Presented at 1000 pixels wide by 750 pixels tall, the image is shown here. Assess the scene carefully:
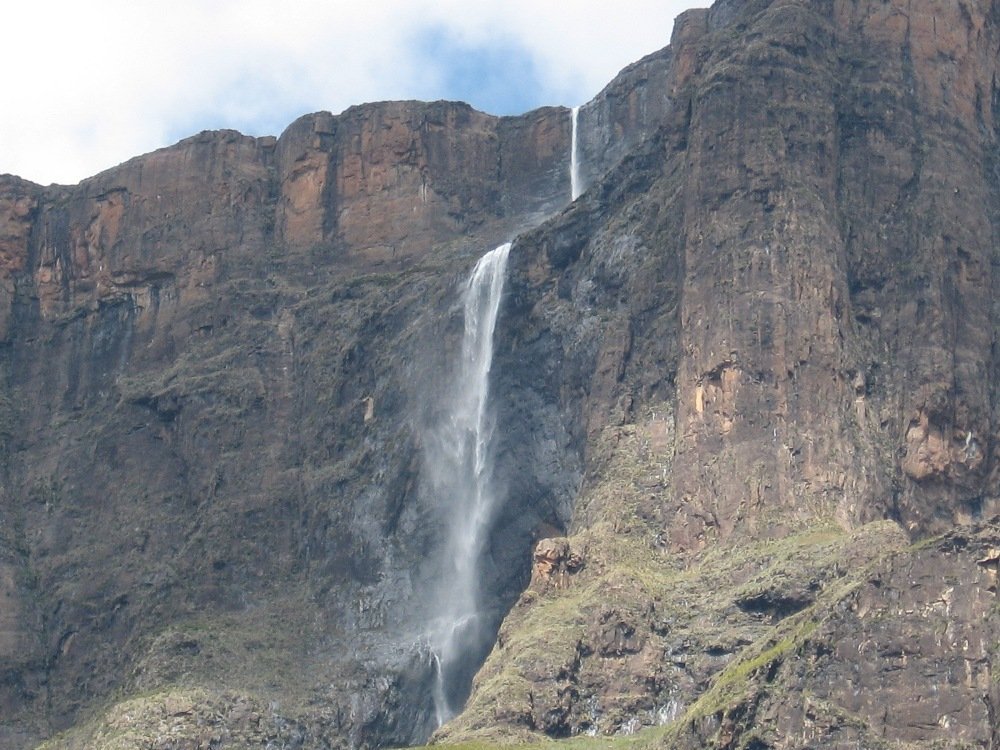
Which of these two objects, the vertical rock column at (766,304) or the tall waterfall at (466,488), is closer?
the vertical rock column at (766,304)

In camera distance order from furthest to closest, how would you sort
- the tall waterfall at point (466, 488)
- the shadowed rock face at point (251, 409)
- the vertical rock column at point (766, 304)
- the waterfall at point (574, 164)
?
the waterfall at point (574, 164), the shadowed rock face at point (251, 409), the tall waterfall at point (466, 488), the vertical rock column at point (766, 304)

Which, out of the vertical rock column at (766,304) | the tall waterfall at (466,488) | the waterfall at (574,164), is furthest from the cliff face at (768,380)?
the waterfall at (574,164)

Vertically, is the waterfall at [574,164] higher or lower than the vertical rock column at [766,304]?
higher

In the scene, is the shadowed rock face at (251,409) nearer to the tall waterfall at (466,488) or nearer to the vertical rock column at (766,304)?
the tall waterfall at (466,488)

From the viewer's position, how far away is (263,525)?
17350 centimetres

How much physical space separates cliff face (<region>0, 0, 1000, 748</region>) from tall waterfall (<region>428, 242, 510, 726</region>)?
3.65 ft

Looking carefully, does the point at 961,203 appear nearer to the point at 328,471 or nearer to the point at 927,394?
the point at 927,394

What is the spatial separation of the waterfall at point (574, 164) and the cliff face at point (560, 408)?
1.50 feet

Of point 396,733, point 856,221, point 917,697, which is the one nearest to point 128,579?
point 396,733

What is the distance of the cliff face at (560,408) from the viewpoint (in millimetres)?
141000

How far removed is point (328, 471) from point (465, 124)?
1127 inches

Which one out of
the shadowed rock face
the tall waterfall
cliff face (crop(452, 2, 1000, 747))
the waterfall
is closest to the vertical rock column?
cliff face (crop(452, 2, 1000, 747))

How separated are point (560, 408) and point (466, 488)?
6607mm

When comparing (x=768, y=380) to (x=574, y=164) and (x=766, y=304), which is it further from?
(x=574, y=164)
